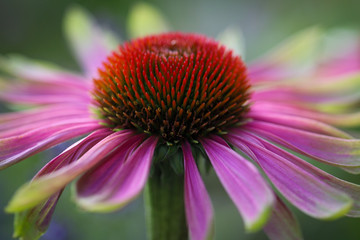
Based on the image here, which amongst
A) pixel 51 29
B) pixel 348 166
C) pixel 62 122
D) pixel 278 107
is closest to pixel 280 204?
pixel 348 166

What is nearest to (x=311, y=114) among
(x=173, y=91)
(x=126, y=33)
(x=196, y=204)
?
(x=173, y=91)

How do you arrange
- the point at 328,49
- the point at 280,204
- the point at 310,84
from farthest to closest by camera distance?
the point at 328,49 → the point at 310,84 → the point at 280,204

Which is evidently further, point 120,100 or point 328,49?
point 328,49

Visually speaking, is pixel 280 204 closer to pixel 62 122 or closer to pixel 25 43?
pixel 62 122

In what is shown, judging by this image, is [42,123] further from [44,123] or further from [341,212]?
[341,212]

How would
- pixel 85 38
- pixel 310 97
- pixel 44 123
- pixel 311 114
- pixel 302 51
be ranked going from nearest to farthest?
pixel 44 123 < pixel 311 114 < pixel 310 97 < pixel 302 51 < pixel 85 38

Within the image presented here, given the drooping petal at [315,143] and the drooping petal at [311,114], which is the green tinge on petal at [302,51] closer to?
the drooping petal at [311,114]
